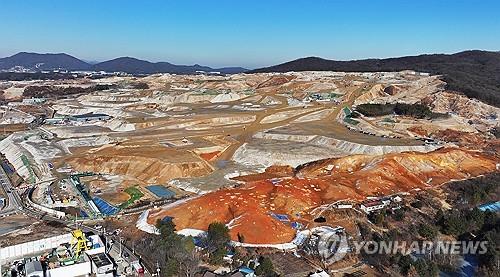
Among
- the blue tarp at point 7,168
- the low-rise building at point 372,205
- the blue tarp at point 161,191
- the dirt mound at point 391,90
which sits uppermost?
the dirt mound at point 391,90

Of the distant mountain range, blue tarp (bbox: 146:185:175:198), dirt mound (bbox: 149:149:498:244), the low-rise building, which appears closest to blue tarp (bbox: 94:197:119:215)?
dirt mound (bbox: 149:149:498:244)

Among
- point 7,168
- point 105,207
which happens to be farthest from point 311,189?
point 7,168

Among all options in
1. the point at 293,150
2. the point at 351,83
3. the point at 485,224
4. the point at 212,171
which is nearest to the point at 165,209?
the point at 212,171

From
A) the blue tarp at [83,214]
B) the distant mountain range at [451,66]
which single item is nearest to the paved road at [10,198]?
the blue tarp at [83,214]

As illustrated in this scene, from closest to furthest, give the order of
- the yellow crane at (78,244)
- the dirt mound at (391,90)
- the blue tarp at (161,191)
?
1. the yellow crane at (78,244)
2. the blue tarp at (161,191)
3. the dirt mound at (391,90)

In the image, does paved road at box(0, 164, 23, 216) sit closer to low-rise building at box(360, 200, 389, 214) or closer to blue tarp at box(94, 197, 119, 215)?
blue tarp at box(94, 197, 119, 215)

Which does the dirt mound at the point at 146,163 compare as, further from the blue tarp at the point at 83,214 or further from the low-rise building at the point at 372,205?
the low-rise building at the point at 372,205

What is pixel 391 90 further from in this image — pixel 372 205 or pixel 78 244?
pixel 78 244

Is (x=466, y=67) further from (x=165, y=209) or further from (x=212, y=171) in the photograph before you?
(x=165, y=209)
